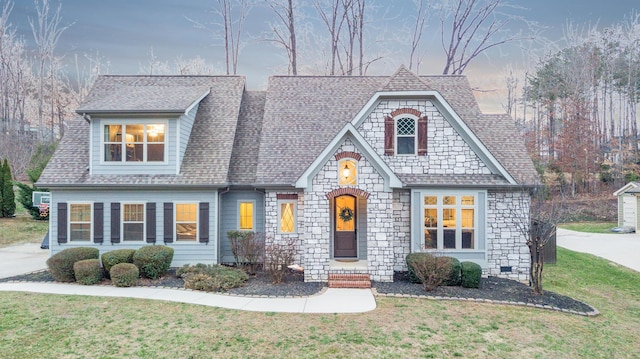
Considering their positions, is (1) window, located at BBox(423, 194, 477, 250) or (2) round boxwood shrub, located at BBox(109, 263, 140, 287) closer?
(2) round boxwood shrub, located at BBox(109, 263, 140, 287)

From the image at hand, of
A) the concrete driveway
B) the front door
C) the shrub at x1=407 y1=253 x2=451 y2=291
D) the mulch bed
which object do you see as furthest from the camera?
the front door

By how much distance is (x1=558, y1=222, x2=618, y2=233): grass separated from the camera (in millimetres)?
23516

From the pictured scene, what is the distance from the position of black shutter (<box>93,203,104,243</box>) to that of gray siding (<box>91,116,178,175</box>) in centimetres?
121

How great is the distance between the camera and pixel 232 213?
1313 centimetres

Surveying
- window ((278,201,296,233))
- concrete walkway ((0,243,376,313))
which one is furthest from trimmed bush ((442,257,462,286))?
window ((278,201,296,233))

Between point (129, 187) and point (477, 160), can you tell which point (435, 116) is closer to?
point (477, 160)

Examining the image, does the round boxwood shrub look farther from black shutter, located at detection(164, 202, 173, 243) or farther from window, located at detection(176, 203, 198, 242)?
window, located at detection(176, 203, 198, 242)

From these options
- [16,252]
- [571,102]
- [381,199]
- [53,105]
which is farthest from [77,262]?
[571,102]

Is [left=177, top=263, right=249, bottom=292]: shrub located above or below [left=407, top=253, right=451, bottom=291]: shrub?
below

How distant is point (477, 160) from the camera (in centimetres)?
1195

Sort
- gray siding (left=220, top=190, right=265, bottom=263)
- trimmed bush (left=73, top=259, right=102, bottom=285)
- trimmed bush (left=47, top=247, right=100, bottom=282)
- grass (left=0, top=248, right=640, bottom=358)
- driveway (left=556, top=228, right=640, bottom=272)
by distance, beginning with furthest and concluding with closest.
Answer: driveway (left=556, top=228, right=640, bottom=272), gray siding (left=220, top=190, right=265, bottom=263), trimmed bush (left=47, top=247, right=100, bottom=282), trimmed bush (left=73, top=259, right=102, bottom=285), grass (left=0, top=248, right=640, bottom=358)

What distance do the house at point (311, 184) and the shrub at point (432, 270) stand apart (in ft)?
3.41

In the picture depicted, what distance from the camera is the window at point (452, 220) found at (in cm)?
1165

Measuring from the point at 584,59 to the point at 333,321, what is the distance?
37496 mm
